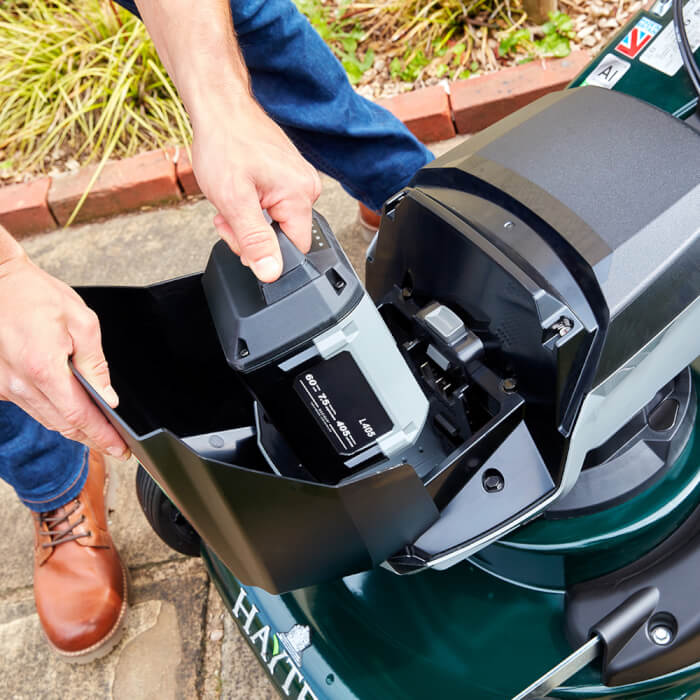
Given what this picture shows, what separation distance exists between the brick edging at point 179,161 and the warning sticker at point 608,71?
1.06 m

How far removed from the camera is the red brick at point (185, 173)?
2219mm

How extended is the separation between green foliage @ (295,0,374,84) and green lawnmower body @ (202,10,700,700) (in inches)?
55.2

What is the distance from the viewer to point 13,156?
7.97 ft

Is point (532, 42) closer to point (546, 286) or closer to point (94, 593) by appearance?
point (546, 286)

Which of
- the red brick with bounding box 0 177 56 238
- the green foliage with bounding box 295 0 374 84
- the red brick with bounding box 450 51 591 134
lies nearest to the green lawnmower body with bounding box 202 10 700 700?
the red brick with bounding box 450 51 591 134

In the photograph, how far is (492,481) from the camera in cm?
91

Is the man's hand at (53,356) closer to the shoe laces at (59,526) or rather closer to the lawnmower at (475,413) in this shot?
the lawnmower at (475,413)

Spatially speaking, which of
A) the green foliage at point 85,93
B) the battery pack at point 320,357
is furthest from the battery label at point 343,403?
the green foliage at point 85,93

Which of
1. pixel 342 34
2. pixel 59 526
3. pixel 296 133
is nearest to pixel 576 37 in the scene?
pixel 342 34

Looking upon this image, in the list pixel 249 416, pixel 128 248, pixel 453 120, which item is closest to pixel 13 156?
pixel 128 248

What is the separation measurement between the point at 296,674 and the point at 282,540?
0.33 metres

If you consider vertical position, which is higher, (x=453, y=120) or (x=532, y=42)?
(x=532, y=42)

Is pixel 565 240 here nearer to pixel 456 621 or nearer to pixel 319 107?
pixel 456 621

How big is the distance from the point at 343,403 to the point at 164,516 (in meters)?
0.62
